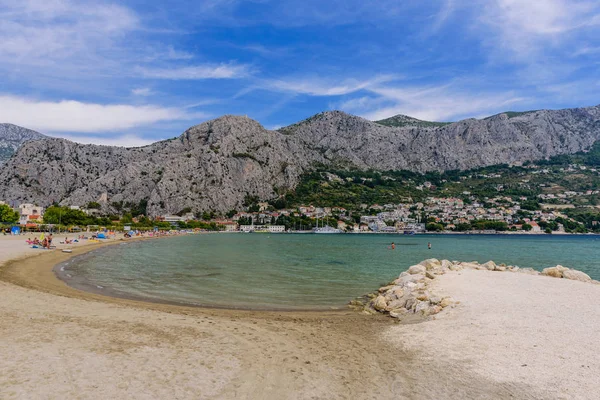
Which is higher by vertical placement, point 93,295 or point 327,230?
point 93,295

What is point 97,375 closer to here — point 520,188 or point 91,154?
point 91,154

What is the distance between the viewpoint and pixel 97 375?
20.7 feet

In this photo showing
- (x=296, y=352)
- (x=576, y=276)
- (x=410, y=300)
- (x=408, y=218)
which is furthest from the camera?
(x=408, y=218)

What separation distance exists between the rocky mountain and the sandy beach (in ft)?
467

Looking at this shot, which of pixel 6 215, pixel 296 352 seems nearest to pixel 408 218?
pixel 6 215

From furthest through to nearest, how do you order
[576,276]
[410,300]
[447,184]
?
[447,184] → [576,276] → [410,300]

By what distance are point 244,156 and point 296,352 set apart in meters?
156

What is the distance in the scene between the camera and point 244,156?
16112cm

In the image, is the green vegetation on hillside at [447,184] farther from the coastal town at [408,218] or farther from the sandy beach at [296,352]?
the sandy beach at [296,352]

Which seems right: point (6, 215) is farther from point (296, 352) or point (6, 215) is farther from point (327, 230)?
point (327, 230)

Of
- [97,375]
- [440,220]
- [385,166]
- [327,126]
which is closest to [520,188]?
[440,220]

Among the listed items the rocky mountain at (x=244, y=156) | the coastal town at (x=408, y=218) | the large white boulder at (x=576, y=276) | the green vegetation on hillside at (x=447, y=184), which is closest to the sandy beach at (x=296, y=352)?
the large white boulder at (x=576, y=276)

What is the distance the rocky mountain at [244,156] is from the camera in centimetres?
14138

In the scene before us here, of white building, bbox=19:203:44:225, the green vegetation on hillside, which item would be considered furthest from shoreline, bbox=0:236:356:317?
the green vegetation on hillside
